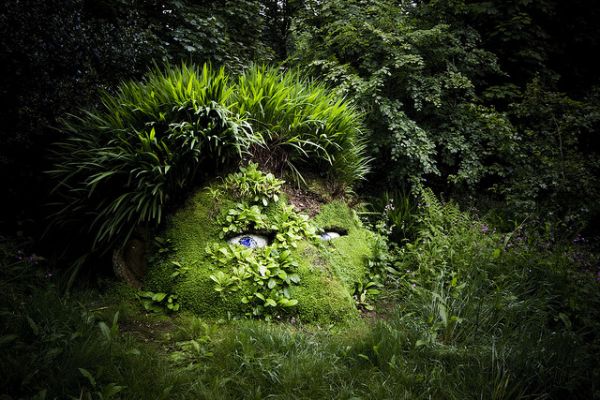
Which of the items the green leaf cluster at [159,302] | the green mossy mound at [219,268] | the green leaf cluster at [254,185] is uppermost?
the green leaf cluster at [254,185]

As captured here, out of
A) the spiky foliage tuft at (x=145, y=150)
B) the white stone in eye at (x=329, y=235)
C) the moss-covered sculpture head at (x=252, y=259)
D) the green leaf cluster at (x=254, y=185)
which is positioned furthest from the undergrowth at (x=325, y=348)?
the green leaf cluster at (x=254, y=185)

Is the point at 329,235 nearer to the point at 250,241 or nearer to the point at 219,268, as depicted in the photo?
the point at 250,241

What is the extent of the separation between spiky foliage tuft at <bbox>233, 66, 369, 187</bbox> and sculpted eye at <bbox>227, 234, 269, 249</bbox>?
0.93m

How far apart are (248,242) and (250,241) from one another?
0.02 m

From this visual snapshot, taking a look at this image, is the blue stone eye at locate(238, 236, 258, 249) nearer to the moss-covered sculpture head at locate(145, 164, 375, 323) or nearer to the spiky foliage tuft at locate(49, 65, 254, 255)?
the moss-covered sculpture head at locate(145, 164, 375, 323)

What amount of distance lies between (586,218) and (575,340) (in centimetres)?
269

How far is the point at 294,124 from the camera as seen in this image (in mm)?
4004

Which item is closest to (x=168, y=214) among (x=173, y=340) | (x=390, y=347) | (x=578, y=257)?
(x=173, y=340)

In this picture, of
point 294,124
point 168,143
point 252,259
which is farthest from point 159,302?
point 294,124

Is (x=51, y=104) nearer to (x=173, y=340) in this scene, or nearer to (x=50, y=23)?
(x=50, y=23)

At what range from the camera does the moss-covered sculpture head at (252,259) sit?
313 centimetres

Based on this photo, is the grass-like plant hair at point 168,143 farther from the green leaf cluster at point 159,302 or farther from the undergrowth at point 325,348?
the undergrowth at point 325,348

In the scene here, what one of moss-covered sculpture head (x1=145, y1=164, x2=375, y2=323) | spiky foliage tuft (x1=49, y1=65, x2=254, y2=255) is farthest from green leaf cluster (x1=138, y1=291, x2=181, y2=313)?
spiky foliage tuft (x1=49, y1=65, x2=254, y2=255)

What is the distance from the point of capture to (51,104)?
385 cm
